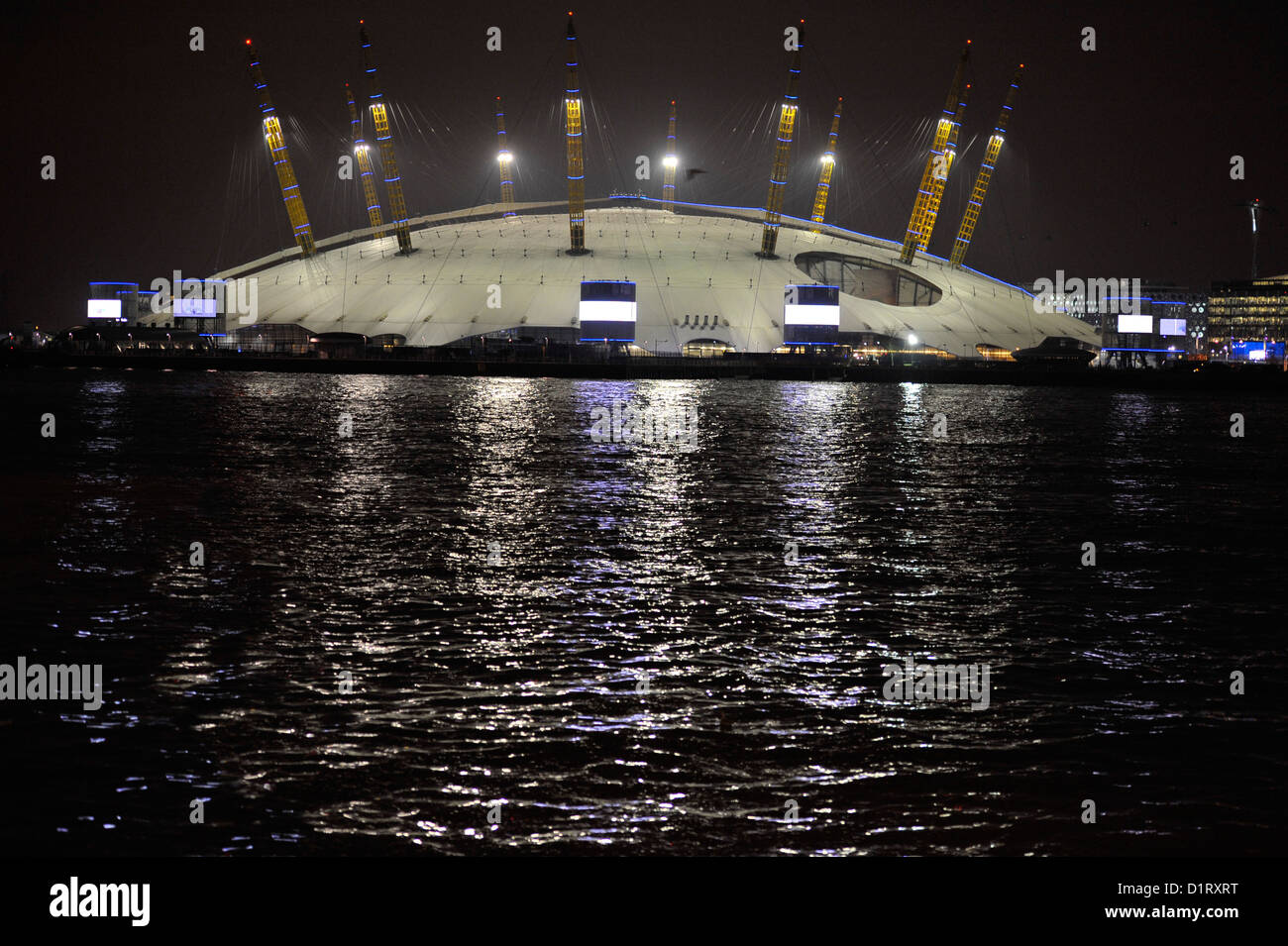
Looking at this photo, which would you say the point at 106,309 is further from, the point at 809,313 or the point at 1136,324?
the point at 1136,324

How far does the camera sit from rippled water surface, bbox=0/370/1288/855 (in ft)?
34.7

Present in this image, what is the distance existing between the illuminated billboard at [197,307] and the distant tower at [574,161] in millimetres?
45627

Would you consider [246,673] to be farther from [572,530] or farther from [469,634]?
[572,530]

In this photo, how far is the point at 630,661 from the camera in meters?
15.5

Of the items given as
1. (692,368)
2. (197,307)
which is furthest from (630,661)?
(197,307)

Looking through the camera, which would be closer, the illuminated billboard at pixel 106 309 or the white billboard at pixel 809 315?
the white billboard at pixel 809 315

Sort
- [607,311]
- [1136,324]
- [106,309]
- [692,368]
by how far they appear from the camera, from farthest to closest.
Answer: [106,309] < [1136,324] < [607,311] < [692,368]

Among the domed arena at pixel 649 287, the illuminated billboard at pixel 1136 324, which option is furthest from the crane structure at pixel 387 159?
the illuminated billboard at pixel 1136 324

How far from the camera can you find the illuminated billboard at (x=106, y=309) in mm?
172575

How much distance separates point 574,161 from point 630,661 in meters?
130

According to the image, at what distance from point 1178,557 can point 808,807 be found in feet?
56.8

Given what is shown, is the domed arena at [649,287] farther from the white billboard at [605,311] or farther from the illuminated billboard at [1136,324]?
the illuminated billboard at [1136,324]

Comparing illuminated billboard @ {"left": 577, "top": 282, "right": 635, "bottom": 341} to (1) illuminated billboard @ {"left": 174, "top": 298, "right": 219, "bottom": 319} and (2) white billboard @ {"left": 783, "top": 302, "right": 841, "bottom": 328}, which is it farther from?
(1) illuminated billboard @ {"left": 174, "top": 298, "right": 219, "bottom": 319}
